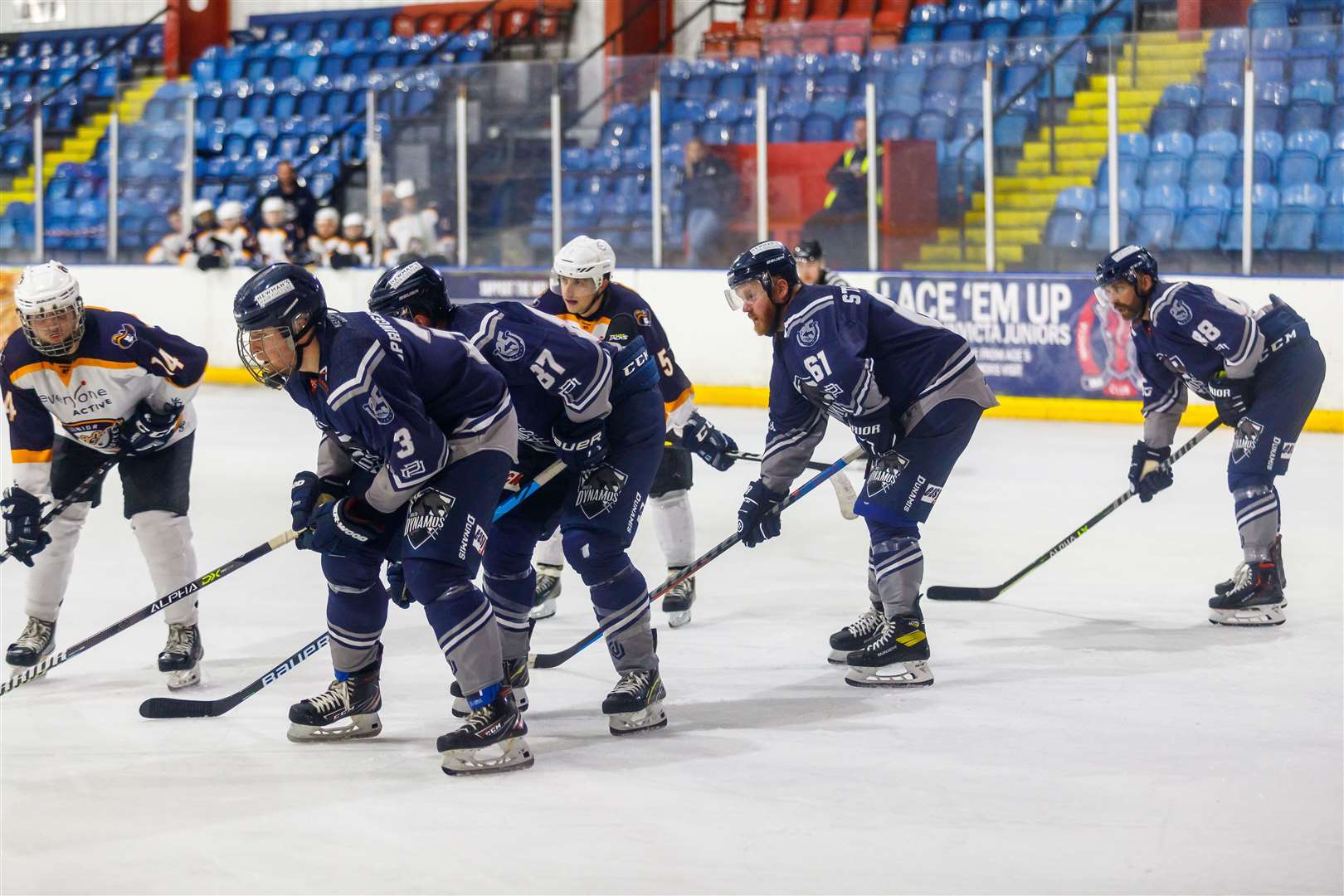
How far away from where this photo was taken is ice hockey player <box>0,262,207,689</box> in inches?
167

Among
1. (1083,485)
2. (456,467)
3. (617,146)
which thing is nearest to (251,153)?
(617,146)

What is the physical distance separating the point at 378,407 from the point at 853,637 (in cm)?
182

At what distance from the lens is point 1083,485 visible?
746cm

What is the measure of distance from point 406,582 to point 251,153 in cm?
1213

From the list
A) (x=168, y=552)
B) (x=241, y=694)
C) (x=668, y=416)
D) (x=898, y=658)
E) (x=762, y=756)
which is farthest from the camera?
(x=668, y=416)

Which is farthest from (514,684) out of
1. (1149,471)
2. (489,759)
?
(1149,471)

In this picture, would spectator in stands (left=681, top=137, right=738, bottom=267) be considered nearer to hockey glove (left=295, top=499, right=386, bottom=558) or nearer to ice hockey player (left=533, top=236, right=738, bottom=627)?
ice hockey player (left=533, top=236, right=738, bottom=627)

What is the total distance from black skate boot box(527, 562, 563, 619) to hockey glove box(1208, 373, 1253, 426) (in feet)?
6.88

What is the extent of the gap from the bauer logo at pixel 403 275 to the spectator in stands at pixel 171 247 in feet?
30.3

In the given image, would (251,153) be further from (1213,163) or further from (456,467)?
(456,467)

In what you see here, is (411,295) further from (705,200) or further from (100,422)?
(705,200)

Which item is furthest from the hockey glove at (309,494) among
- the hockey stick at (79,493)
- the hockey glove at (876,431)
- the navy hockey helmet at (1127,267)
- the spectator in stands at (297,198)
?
the spectator in stands at (297,198)

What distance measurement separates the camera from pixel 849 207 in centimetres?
1038

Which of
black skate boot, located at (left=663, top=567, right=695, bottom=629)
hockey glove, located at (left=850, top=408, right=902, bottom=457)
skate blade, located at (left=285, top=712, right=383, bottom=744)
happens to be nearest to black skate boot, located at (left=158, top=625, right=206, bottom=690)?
skate blade, located at (left=285, top=712, right=383, bottom=744)
